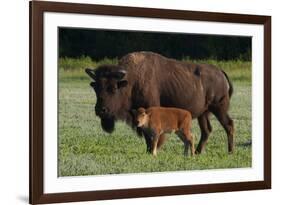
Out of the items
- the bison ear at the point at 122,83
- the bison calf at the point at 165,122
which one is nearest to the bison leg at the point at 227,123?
→ the bison calf at the point at 165,122

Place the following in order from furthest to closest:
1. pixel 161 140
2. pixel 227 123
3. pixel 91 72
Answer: pixel 227 123 → pixel 161 140 → pixel 91 72

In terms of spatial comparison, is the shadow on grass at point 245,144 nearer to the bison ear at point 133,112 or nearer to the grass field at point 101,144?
the grass field at point 101,144

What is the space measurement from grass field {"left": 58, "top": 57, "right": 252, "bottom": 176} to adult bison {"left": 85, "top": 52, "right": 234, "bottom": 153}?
27 mm

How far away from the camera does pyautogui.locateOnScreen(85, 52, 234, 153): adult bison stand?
2.31 metres

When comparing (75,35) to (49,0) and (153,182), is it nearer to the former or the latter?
(49,0)

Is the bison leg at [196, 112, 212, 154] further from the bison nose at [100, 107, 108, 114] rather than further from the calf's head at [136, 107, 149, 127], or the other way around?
the bison nose at [100, 107, 108, 114]

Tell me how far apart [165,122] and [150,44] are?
280 mm

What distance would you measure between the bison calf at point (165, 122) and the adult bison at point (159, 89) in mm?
19

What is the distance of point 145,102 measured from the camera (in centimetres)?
236

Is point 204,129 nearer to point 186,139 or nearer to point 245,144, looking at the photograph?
point 186,139

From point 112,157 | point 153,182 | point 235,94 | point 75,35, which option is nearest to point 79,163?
point 112,157

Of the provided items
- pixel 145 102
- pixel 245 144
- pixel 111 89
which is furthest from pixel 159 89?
pixel 245 144

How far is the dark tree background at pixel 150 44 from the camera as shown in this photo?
2.24 metres

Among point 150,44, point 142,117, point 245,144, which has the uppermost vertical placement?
point 150,44
